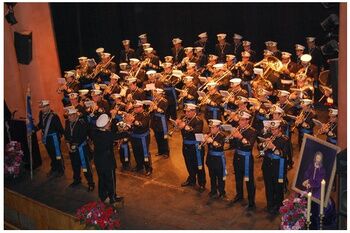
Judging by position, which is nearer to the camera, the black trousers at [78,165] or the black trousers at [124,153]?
the black trousers at [78,165]

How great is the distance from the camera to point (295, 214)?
31.5 ft

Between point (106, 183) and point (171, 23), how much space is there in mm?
9347

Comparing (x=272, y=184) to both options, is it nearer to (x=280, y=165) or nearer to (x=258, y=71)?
(x=280, y=165)

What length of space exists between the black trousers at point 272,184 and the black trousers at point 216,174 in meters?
0.90

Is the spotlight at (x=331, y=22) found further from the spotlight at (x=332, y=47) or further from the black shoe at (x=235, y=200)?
the black shoe at (x=235, y=200)

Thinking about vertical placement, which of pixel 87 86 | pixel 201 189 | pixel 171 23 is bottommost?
pixel 201 189

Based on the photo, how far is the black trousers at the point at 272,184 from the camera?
1153 cm

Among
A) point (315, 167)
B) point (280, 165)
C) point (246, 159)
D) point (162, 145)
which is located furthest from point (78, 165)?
point (315, 167)

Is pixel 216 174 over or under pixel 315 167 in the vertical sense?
under

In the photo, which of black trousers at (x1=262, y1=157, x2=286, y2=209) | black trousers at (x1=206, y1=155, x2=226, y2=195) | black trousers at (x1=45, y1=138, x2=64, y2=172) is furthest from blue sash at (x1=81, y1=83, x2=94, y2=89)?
black trousers at (x1=262, y1=157, x2=286, y2=209)

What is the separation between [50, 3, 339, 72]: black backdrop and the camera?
1819 cm

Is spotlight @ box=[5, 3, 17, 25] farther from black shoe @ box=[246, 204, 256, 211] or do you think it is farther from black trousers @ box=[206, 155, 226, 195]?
black shoe @ box=[246, 204, 256, 211]

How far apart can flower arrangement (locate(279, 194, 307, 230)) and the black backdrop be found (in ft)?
29.7

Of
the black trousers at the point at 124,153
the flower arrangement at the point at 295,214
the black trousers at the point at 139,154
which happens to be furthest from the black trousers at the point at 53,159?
the flower arrangement at the point at 295,214
